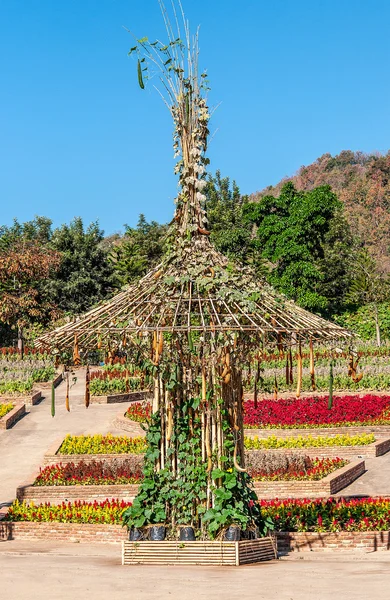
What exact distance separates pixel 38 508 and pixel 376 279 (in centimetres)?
2751

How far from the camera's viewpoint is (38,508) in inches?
519

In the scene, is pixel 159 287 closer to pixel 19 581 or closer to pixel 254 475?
pixel 19 581

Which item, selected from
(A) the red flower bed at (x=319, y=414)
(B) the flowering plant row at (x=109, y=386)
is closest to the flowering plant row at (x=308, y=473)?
(A) the red flower bed at (x=319, y=414)

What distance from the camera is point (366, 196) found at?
6366cm

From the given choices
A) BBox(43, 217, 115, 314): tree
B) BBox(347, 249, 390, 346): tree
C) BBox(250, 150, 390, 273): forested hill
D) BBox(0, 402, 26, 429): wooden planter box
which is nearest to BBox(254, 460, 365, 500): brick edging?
BBox(0, 402, 26, 429): wooden planter box

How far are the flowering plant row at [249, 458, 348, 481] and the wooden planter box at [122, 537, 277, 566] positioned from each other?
536cm

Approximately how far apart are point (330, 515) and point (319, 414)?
28.3 feet

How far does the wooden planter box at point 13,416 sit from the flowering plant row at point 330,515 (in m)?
11.0

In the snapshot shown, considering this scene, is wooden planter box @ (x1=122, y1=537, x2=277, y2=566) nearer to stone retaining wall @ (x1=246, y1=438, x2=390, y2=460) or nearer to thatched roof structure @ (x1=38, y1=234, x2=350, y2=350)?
thatched roof structure @ (x1=38, y1=234, x2=350, y2=350)

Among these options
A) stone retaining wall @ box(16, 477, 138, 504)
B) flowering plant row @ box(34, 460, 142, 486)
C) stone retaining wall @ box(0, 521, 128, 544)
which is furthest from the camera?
flowering plant row @ box(34, 460, 142, 486)

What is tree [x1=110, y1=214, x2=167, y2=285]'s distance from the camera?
134 feet

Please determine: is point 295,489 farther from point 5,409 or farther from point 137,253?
point 137,253

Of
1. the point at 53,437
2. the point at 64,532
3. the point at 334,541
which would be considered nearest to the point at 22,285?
the point at 53,437

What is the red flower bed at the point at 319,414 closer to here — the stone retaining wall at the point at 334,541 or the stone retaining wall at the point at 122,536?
the stone retaining wall at the point at 122,536
